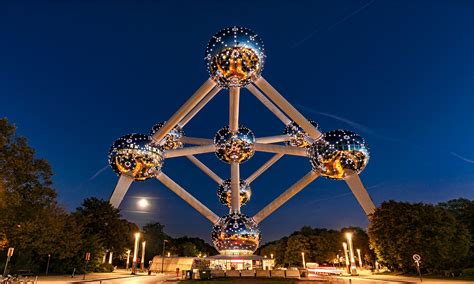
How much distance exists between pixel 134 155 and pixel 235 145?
7683 millimetres

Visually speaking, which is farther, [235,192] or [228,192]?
[228,192]

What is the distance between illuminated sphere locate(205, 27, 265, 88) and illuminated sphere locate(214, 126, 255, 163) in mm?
6239

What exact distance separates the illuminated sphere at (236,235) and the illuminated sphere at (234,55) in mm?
10556

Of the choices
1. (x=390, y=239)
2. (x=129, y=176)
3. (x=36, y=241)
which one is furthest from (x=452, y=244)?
(x=36, y=241)

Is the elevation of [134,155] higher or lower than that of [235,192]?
higher

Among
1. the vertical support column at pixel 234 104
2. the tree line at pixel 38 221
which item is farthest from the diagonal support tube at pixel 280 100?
the tree line at pixel 38 221

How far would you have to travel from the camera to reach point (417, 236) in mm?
28453

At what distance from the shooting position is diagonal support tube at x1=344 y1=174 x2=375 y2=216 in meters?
26.5

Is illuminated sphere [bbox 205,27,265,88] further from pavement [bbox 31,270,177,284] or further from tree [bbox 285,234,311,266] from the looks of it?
tree [bbox 285,234,311,266]

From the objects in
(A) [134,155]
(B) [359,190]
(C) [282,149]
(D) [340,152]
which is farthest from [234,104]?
(B) [359,190]

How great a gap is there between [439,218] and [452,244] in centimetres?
277

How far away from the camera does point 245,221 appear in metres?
25.0

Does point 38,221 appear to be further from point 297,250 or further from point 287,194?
point 297,250

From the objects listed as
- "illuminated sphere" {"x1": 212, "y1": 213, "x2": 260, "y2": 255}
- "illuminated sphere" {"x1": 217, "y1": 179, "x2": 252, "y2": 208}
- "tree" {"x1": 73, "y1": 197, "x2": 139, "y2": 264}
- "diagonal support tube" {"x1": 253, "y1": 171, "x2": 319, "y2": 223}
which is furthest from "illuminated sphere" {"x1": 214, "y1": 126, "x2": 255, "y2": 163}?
"tree" {"x1": 73, "y1": 197, "x2": 139, "y2": 264}
